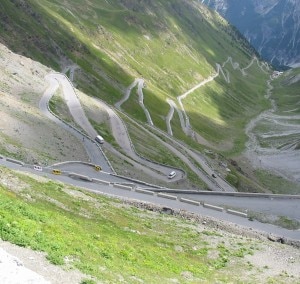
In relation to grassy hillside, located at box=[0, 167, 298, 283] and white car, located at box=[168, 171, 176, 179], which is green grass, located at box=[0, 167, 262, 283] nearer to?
grassy hillside, located at box=[0, 167, 298, 283]

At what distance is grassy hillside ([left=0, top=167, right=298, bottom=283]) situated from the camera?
26.2m

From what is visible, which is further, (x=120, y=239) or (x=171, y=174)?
(x=171, y=174)

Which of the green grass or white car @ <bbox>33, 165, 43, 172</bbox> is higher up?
white car @ <bbox>33, 165, 43, 172</bbox>

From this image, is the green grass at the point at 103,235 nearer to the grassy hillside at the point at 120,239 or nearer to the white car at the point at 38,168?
the grassy hillside at the point at 120,239

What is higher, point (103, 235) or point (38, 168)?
point (38, 168)

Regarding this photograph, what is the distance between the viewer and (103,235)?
3806 cm

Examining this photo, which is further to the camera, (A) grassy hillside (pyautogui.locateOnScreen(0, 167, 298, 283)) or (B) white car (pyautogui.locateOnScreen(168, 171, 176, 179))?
(B) white car (pyautogui.locateOnScreen(168, 171, 176, 179))

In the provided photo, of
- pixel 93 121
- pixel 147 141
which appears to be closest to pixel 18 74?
pixel 93 121

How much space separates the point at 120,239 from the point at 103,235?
1905 mm

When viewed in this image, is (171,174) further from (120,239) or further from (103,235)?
(103,235)

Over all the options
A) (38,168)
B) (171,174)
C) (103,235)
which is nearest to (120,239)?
(103,235)

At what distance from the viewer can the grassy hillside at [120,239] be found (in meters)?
26.2

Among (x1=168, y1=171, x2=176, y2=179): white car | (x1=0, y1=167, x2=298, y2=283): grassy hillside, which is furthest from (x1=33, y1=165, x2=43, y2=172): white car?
(x1=168, y1=171, x2=176, y2=179): white car

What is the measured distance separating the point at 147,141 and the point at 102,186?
178 feet
